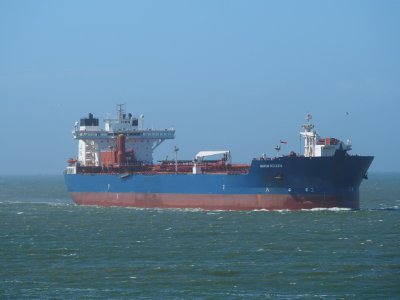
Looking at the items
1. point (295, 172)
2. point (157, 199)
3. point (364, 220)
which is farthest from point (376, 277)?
point (157, 199)

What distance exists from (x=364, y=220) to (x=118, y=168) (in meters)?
18.7

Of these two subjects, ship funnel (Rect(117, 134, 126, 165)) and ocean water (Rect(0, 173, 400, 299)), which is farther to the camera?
ship funnel (Rect(117, 134, 126, 165))

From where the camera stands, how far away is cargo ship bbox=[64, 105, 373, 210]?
4428cm

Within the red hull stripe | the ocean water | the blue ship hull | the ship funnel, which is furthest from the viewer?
the ship funnel

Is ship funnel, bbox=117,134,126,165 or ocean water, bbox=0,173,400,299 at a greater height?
ship funnel, bbox=117,134,126,165

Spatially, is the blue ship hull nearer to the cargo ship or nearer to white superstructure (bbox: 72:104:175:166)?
the cargo ship

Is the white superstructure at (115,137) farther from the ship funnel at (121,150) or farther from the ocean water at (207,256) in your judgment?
the ocean water at (207,256)

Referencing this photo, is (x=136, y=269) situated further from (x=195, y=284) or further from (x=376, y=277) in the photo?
(x=376, y=277)

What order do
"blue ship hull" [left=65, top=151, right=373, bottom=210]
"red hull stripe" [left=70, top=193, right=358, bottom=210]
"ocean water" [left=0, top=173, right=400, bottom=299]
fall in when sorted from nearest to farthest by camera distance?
"ocean water" [left=0, top=173, right=400, bottom=299] < "blue ship hull" [left=65, top=151, right=373, bottom=210] < "red hull stripe" [left=70, top=193, right=358, bottom=210]

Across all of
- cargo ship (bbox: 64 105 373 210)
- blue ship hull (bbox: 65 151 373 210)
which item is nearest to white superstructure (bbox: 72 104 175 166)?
cargo ship (bbox: 64 105 373 210)

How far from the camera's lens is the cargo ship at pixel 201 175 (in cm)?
4428


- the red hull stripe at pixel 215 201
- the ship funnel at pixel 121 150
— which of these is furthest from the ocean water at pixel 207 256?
the ship funnel at pixel 121 150

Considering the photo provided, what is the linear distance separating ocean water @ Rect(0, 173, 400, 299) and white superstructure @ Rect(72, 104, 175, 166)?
14.3 m

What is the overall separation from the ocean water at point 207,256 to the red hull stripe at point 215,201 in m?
0.63
